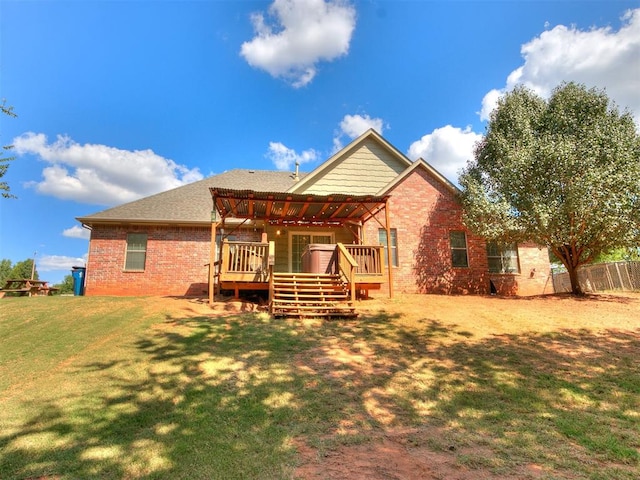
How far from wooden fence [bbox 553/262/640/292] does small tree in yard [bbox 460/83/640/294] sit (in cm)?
455

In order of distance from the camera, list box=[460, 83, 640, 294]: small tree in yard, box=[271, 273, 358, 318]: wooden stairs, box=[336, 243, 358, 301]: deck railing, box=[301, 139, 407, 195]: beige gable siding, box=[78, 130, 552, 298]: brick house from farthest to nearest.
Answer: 1. box=[301, 139, 407, 195]: beige gable siding
2. box=[78, 130, 552, 298]: brick house
3. box=[460, 83, 640, 294]: small tree in yard
4. box=[336, 243, 358, 301]: deck railing
5. box=[271, 273, 358, 318]: wooden stairs

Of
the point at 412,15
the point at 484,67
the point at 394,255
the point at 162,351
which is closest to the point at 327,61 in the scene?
the point at 412,15

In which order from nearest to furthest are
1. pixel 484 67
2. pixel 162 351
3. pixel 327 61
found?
pixel 162 351 → pixel 484 67 → pixel 327 61

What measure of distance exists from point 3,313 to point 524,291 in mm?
19197

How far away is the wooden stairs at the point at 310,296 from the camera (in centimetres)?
910

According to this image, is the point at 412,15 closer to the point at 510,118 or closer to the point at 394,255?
the point at 510,118

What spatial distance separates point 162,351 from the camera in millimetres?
6184

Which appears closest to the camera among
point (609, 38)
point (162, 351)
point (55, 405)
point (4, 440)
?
point (4, 440)

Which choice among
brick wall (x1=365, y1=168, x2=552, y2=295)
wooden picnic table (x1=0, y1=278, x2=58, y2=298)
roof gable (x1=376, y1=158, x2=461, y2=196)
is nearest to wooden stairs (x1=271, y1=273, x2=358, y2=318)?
brick wall (x1=365, y1=168, x2=552, y2=295)

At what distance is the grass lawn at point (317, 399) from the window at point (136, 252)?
5.64 m

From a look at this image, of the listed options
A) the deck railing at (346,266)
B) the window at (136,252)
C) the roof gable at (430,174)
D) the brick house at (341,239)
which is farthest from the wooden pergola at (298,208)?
the window at (136,252)

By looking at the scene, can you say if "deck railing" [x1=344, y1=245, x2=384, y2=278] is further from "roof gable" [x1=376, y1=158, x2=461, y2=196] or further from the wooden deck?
"roof gable" [x1=376, y1=158, x2=461, y2=196]

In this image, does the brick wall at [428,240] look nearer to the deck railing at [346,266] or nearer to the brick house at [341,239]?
the brick house at [341,239]

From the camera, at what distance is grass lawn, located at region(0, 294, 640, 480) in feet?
10.2
